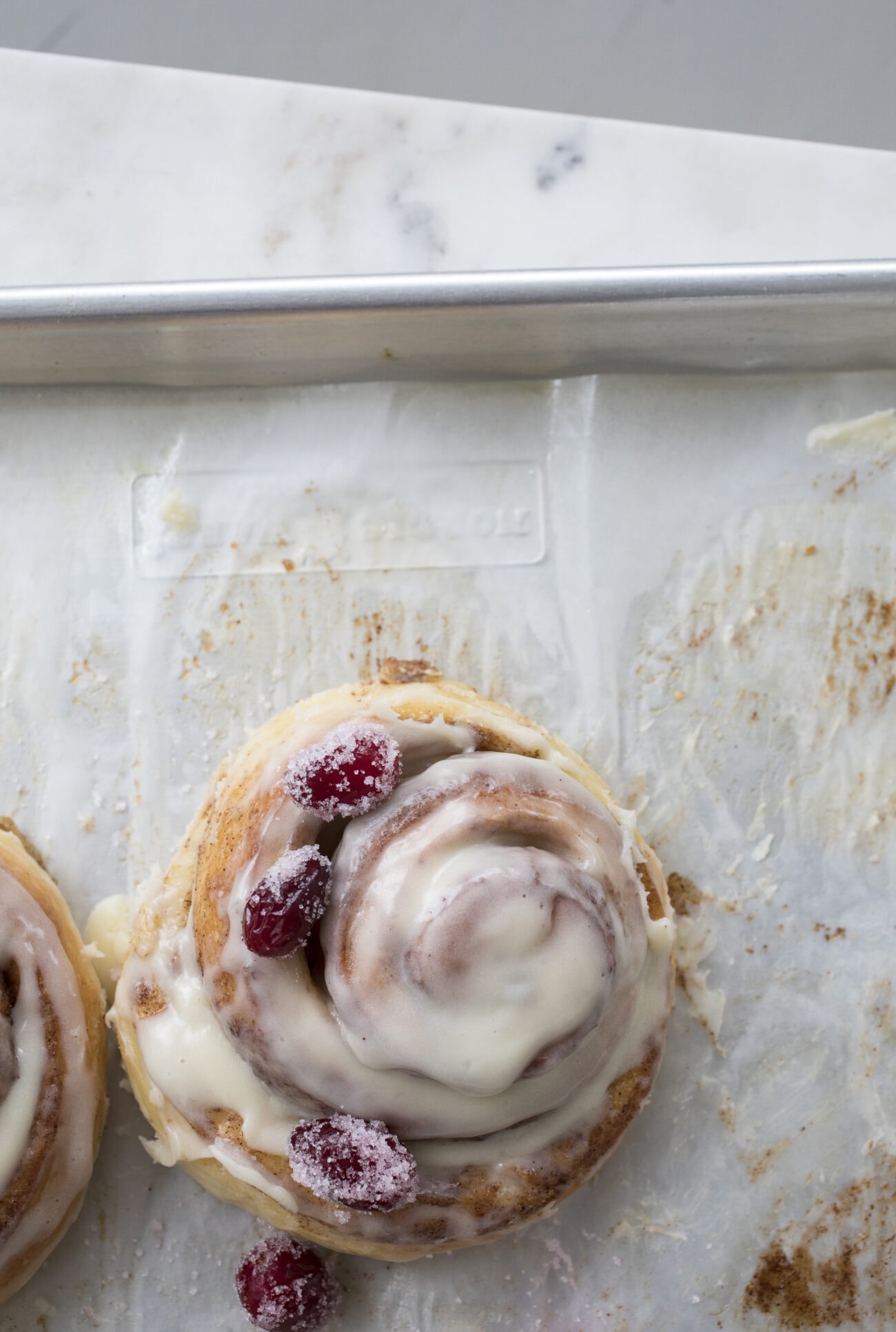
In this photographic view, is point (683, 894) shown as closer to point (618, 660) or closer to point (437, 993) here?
point (618, 660)

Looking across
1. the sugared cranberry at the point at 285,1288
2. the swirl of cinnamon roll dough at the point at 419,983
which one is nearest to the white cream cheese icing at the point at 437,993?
the swirl of cinnamon roll dough at the point at 419,983

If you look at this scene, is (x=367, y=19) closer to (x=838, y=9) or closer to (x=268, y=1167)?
(x=838, y=9)

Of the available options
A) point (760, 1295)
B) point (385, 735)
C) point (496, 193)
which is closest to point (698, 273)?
point (496, 193)

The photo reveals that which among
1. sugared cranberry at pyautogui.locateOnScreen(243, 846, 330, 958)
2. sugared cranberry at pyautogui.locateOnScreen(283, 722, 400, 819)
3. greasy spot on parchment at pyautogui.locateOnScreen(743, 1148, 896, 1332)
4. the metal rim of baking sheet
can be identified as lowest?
greasy spot on parchment at pyautogui.locateOnScreen(743, 1148, 896, 1332)

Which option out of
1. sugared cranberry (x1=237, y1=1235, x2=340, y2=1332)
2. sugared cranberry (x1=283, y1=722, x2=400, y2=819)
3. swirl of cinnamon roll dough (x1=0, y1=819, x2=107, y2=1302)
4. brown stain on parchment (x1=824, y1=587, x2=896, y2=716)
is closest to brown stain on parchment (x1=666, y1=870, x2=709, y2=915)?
brown stain on parchment (x1=824, y1=587, x2=896, y2=716)

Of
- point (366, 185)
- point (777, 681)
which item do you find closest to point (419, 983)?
point (777, 681)

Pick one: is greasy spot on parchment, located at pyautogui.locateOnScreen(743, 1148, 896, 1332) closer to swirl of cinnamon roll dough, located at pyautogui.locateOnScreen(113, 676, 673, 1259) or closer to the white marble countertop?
swirl of cinnamon roll dough, located at pyautogui.locateOnScreen(113, 676, 673, 1259)

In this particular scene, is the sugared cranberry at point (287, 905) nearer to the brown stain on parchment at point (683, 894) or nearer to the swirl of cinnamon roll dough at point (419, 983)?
the swirl of cinnamon roll dough at point (419, 983)
